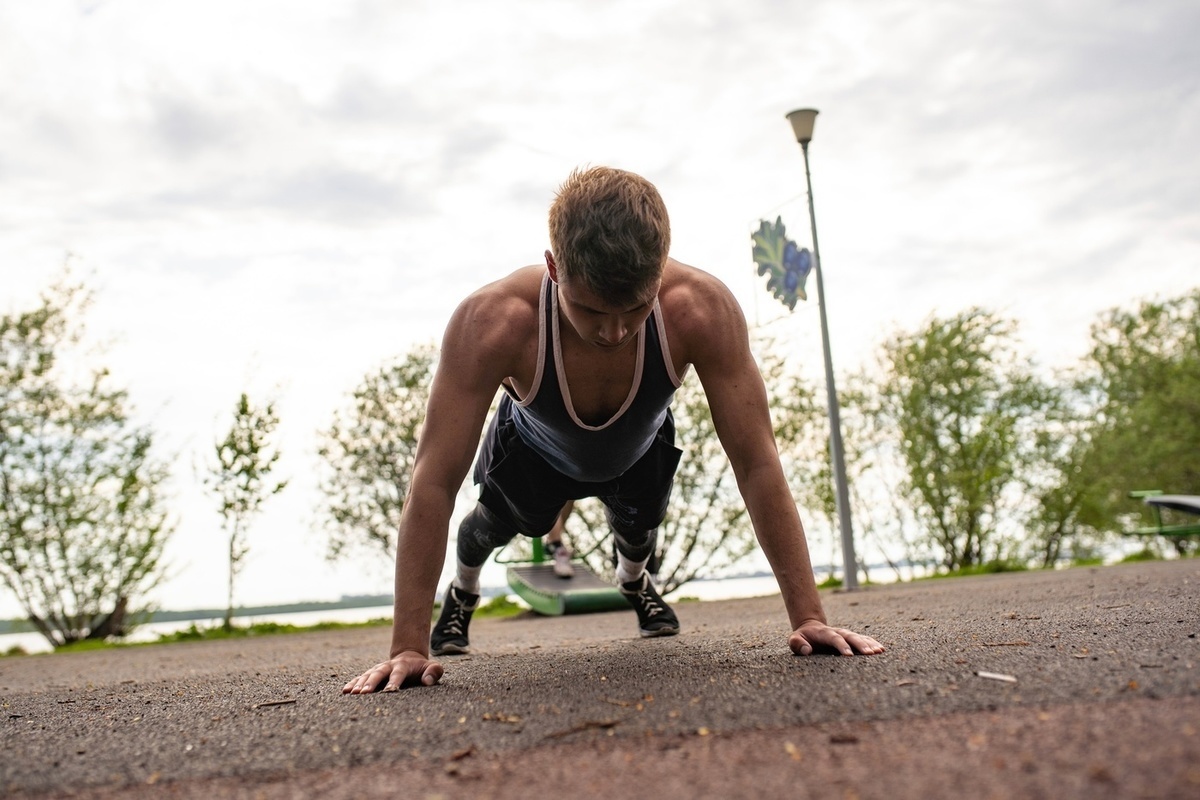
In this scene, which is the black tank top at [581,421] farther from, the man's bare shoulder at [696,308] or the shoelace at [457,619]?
the shoelace at [457,619]

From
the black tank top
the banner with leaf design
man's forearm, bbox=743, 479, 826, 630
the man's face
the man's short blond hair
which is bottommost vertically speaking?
man's forearm, bbox=743, 479, 826, 630

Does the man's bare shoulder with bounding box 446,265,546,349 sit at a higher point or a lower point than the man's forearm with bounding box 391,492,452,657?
higher

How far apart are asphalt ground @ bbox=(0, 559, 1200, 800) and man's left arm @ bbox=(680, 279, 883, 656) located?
19 cm

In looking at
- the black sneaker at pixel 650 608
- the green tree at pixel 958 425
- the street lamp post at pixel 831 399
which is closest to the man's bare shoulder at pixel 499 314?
the black sneaker at pixel 650 608

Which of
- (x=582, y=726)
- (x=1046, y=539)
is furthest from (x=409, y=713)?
(x=1046, y=539)

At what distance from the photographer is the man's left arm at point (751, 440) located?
8.18ft

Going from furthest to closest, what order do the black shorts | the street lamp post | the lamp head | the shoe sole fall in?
1. the lamp head
2. the street lamp post
3. the shoe sole
4. the black shorts

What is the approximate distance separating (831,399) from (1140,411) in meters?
10.3

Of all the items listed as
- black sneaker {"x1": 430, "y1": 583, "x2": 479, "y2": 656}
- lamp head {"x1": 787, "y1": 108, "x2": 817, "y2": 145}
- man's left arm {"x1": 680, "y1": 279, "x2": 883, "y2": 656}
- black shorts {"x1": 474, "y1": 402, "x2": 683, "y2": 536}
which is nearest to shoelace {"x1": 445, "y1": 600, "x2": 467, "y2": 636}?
black sneaker {"x1": 430, "y1": 583, "x2": 479, "y2": 656}

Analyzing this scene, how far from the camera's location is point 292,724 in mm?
1954

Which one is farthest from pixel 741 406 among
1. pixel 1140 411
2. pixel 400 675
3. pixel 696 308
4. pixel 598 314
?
pixel 1140 411

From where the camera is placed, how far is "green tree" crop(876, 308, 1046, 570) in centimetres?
1341

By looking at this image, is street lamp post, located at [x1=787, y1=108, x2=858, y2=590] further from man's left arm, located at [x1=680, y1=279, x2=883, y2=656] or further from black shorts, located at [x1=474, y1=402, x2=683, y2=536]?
man's left arm, located at [x1=680, y1=279, x2=883, y2=656]

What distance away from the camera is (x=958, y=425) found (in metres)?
13.9
